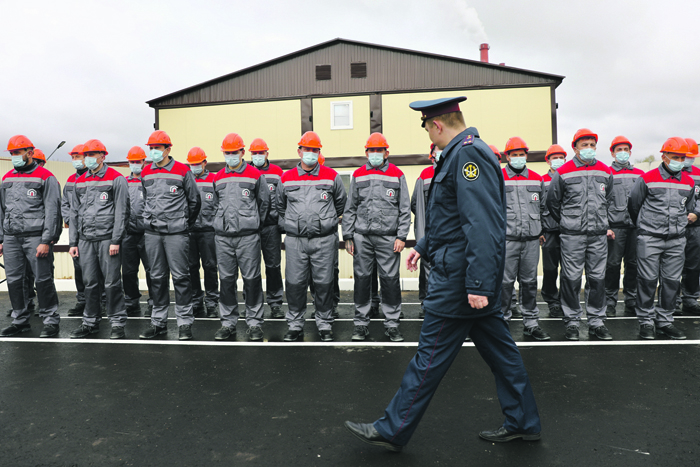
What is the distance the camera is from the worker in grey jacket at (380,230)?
5348 millimetres

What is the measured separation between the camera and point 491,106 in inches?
531

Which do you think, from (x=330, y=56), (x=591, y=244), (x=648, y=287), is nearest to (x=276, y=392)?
(x=591, y=244)

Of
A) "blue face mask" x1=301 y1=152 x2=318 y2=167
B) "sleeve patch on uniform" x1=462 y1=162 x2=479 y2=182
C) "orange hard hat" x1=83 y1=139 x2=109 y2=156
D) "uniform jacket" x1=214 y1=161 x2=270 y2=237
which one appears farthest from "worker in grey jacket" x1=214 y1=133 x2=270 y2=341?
"sleeve patch on uniform" x1=462 y1=162 x2=479 y2=182

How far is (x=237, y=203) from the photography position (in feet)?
17.7

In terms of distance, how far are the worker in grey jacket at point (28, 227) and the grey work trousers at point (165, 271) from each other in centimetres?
135

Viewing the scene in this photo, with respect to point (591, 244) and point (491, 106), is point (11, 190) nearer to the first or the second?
point (591, 244)

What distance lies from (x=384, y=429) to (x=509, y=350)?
89 cm

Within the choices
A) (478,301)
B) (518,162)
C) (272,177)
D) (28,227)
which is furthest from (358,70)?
(478,301)

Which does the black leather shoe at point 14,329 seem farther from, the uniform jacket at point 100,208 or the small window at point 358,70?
the small window at point 358,70

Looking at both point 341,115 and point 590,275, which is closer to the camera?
point 590,275

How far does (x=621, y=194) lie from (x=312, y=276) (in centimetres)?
511

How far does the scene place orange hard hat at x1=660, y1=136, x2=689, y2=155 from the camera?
5215mm

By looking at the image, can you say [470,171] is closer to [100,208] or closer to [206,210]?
[100,208]

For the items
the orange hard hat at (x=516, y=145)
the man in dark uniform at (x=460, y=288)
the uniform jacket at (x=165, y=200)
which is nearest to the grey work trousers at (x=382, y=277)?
the orange hard hat at (x=516, y=145)
